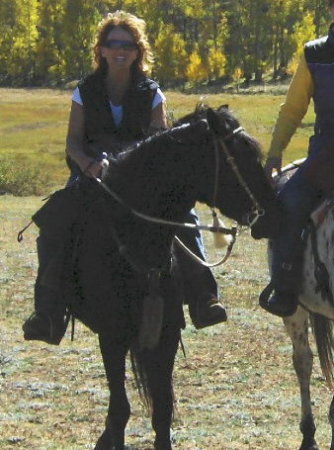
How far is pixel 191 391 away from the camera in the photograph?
7.82m

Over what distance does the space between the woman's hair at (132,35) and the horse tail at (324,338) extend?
6.80 ft

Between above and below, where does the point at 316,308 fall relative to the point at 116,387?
Result: above

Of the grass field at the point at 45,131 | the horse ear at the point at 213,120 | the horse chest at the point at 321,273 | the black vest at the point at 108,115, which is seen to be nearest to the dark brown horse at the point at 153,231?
the horse ear at the point at 213,120

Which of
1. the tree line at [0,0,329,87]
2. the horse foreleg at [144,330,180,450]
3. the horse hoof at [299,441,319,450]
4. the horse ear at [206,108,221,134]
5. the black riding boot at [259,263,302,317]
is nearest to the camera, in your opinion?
the horse ear at [206,108,221,134]

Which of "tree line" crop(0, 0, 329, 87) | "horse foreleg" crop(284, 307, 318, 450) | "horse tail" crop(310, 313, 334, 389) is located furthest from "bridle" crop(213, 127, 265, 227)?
"tree line" crop(0, 0, 329, 87)

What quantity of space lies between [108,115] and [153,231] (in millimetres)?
1027

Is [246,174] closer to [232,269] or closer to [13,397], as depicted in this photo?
[13,397]

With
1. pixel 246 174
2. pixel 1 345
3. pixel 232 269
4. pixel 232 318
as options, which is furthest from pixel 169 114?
pixel 232 269

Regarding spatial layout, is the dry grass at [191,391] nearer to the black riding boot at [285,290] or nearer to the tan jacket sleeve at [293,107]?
the black riding boot at [285,290]

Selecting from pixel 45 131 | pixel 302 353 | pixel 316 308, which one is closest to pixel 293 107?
pixel 316 308

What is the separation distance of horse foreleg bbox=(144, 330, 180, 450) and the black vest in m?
1.28

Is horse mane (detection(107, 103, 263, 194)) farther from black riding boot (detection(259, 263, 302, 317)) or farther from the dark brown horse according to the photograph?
black riding boot (detection(259, 263, 302, 317))

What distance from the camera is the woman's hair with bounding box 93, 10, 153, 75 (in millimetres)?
6043

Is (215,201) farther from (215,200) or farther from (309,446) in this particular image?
(309,446)
